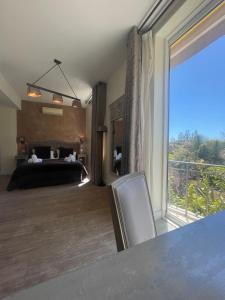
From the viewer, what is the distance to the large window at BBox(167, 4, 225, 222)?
1828mm

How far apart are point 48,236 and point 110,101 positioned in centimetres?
332

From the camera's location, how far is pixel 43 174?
405cm

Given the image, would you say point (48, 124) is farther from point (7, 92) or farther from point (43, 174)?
point (43, 174)

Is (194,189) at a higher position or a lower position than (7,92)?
lower

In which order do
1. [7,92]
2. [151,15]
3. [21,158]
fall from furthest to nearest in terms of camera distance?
[21,158] → [7,92] → [151,15]

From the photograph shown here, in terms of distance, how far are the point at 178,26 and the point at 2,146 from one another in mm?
6168

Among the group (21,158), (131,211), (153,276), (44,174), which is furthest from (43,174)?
(153,276)

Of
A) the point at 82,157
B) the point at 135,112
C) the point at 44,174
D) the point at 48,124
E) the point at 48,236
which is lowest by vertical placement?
the point at 48,236

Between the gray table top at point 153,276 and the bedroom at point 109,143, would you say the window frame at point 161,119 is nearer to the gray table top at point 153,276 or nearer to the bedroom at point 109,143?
the bedroom at point 109,143

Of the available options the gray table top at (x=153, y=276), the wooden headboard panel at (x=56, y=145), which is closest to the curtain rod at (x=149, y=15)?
the gray table top at (x=153, y=276)

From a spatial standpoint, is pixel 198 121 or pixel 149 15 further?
pixel 149 15

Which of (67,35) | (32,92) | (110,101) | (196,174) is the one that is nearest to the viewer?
(196,174)

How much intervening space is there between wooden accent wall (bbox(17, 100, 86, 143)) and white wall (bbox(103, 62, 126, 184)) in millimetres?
2637

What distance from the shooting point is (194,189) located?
2.35m
